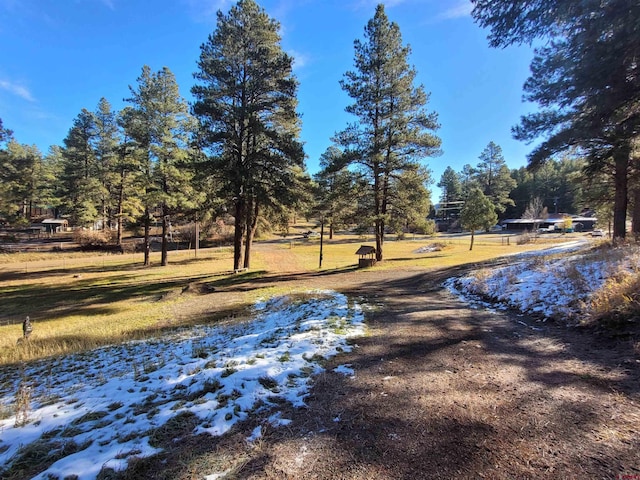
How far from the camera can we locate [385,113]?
20.8 metres

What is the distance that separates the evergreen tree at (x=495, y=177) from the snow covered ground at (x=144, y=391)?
91.5 meters

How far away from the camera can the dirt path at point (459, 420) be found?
8.31 ft

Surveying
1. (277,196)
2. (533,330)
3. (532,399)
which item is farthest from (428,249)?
(532,399)

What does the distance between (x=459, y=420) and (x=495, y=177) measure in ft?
321

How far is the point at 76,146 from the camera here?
48.1 m

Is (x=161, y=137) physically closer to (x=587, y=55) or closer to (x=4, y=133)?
(x=4, y=133)

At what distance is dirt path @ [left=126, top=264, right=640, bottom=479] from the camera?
253cm

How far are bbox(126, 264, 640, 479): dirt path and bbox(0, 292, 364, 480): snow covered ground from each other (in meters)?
0.36

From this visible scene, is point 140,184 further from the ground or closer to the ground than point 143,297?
further from the ground

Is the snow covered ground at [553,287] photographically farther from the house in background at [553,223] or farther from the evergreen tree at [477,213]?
the house in background at [553,223]

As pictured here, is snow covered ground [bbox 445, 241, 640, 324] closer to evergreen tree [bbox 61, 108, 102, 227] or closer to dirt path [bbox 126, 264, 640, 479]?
dirt path [bbox 126, 264, 640, 479]

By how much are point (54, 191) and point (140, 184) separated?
139 ft

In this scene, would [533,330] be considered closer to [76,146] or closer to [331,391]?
[331,391]

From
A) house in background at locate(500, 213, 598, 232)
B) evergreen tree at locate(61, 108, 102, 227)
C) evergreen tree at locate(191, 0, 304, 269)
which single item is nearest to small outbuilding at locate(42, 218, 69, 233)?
evergreen tree at locate(61, 108, 102, 227)
